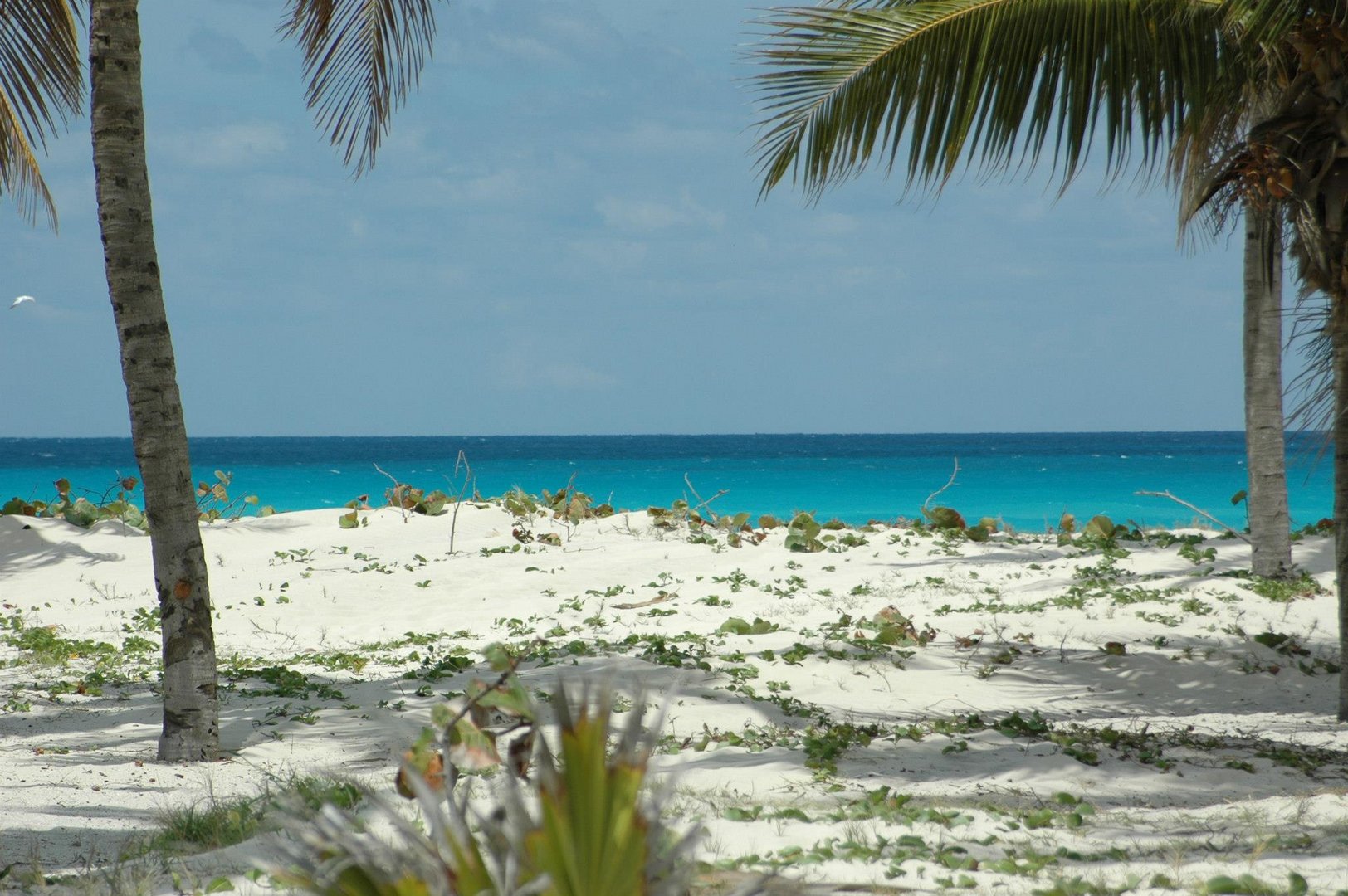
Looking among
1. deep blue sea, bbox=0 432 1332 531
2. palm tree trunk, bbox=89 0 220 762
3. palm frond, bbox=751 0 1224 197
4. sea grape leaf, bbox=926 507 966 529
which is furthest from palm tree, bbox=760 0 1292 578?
deep blue sea, bbox=0 432 1332 531

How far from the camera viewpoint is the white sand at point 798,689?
3244 mm

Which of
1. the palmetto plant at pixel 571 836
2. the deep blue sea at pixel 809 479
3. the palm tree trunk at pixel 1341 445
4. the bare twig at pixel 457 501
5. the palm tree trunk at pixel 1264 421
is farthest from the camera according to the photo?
the deep blue sea at pixel 809 479

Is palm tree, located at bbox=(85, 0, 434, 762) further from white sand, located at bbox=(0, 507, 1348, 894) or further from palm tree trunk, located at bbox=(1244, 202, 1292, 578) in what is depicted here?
palm tree trunk, located at bbox=(1244, 202, 1292, 578)

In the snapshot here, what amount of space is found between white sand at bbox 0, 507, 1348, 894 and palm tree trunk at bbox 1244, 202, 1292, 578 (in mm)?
485

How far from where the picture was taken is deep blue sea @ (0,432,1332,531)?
96.1 ft

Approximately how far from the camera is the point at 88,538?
406 inches

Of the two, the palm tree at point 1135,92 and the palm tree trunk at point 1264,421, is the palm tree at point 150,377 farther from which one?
the palm tree trunk at point 1264,421

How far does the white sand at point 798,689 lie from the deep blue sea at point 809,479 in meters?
7.35

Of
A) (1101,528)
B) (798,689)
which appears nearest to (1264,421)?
(1101,528)

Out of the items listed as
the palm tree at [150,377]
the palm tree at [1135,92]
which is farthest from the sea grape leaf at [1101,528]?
the palm tree at [150,377]

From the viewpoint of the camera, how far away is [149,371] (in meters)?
4.35

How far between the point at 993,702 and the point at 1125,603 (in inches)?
97.8

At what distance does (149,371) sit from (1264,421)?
7.49 metres

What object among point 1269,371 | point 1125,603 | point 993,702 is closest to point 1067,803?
point 993,702
